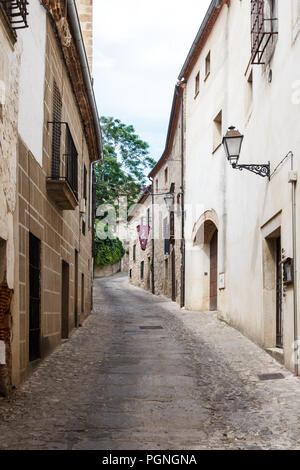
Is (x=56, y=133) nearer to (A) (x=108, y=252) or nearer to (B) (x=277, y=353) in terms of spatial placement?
(B) (x=277, y=353)

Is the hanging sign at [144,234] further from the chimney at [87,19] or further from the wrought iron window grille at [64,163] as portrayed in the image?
the wrought iron window grille at [64,163]

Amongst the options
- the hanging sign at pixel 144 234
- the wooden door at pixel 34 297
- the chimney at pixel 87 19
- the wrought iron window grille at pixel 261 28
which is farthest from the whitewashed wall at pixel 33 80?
the hanging sign at pixel 144 234

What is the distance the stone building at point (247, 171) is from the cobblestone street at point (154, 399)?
961 millimetres

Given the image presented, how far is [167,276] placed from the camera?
27.2 m

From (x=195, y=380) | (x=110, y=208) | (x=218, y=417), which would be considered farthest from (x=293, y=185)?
(x=110, y=208)

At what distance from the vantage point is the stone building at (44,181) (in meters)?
7.53

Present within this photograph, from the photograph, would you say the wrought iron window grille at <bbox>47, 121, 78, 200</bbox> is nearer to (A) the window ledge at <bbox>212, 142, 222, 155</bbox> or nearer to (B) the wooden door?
(B) the wooden door

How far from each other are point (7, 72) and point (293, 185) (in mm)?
3884

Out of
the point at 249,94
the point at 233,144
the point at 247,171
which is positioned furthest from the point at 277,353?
the point at 249,94

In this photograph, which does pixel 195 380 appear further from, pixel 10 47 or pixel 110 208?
pixel 110 208

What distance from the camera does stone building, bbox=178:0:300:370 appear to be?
876 cm

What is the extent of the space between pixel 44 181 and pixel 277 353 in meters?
4.24

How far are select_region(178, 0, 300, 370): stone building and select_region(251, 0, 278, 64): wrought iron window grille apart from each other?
20mm

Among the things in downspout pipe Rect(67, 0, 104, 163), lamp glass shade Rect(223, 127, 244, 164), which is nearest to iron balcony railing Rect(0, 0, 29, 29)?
downspout pipe Rect(67, 0, 104, 163)
